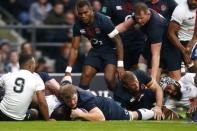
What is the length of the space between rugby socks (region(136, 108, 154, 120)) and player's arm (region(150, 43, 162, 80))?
1.05 metres

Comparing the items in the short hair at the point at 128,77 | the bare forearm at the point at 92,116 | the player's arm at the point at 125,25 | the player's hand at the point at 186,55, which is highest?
the player's arm at the point at 125,25

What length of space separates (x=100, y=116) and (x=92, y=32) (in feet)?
7.42

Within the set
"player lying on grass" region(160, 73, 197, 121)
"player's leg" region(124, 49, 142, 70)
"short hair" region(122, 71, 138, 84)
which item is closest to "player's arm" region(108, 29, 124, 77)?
"player lying on grass" region(160, 73, 197, 121)

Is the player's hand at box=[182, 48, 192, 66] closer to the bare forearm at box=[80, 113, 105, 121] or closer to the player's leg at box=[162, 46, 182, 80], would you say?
the player's leg at box=[162, 46, 182, 80]

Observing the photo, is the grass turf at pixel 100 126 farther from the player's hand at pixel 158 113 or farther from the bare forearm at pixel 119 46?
the bare forearm at pixel 119 46

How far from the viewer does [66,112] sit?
15.1 m

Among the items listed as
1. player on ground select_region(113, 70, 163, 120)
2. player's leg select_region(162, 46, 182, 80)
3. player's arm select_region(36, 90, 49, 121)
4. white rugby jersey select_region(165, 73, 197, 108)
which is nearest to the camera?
player's arm select_region(36, 90, 49, 121)

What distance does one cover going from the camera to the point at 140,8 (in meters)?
16.3

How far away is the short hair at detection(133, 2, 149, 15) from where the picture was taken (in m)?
16.2

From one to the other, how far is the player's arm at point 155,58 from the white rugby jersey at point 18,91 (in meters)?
2.56

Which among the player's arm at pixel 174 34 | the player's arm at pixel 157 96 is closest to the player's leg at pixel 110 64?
the player's arm at pixel 174 34

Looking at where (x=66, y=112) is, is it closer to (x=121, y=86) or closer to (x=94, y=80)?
(x=121, y=86)

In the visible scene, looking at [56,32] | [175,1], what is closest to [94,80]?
[175,1]

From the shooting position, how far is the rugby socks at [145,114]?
15.4 m
